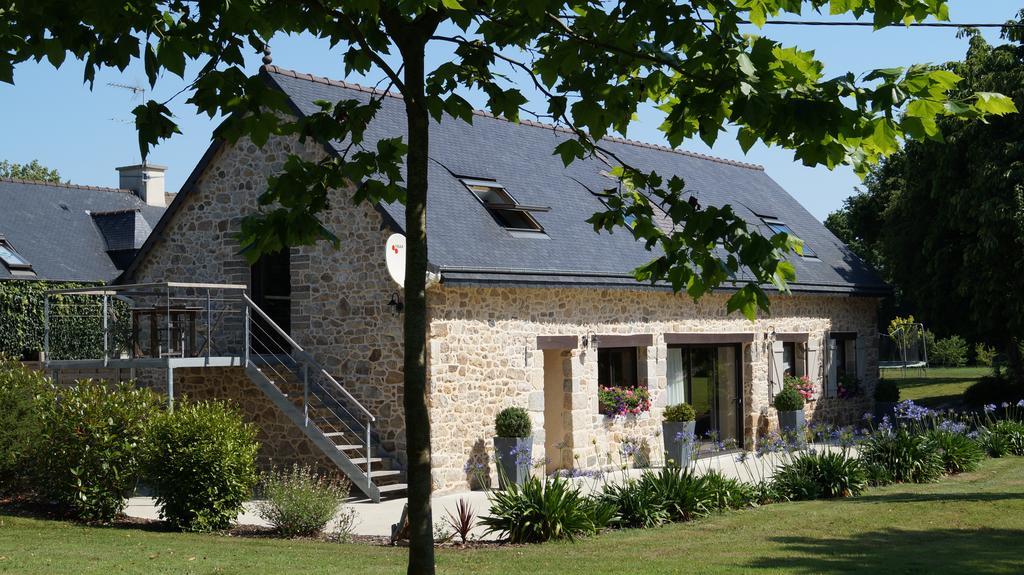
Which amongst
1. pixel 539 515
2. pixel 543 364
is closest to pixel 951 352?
pixel 543 364

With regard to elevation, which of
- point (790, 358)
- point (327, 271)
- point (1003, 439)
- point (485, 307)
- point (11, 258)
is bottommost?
point (1003, 439)

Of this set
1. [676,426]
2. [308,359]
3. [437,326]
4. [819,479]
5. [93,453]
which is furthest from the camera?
[676,426]

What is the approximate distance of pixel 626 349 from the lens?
56.0 feet

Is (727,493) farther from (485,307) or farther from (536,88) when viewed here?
(536,88)

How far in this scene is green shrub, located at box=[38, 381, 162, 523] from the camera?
1158cm

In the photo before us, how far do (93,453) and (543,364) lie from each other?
21.1 feet

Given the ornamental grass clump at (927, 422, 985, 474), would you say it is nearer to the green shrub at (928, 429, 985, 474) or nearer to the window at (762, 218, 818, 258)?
the green shrub at (928, 429, 985, 474)

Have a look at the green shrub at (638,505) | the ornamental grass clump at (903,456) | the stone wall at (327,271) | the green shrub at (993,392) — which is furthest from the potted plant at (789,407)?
the green shrub at (638,505)

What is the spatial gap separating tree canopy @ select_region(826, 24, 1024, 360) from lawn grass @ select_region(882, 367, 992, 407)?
3729 mm

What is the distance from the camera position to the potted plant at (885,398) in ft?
71.5

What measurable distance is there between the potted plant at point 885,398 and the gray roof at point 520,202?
201cm

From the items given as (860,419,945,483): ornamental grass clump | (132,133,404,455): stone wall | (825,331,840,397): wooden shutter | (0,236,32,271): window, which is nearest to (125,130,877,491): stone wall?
(132,133,404,455): stone wall

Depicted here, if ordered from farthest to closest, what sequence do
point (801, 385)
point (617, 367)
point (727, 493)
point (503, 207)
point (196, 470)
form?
1. point (801, 385)
2. point (617, 367)
3. point (503, 207)
4. point (727, 493)
5. point (196, 470)

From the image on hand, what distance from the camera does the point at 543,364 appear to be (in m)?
15.6
